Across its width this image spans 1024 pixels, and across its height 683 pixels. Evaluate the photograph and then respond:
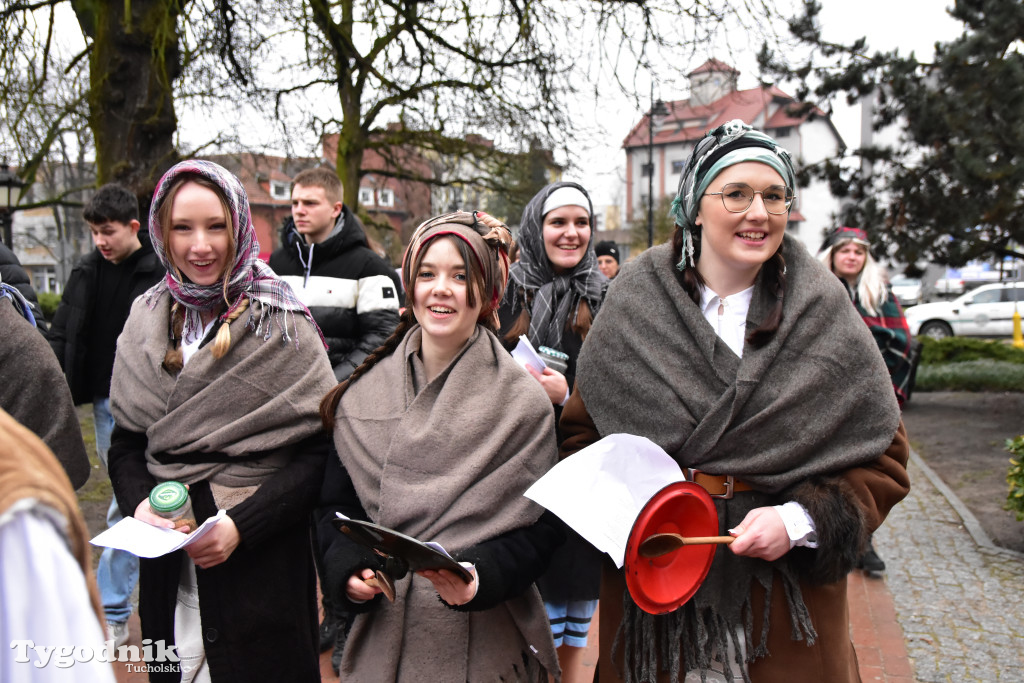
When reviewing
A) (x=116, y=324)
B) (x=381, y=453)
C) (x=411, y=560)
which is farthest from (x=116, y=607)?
(x=411, y=560)

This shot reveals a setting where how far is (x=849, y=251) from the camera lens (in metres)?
4.74

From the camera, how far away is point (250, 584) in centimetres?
229

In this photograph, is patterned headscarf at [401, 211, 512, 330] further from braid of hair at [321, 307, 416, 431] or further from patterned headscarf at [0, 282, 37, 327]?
patterned headscarf at [0, 282, 37, 327]

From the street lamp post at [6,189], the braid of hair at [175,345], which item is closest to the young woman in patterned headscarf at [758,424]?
the braid of hair at [175,345]

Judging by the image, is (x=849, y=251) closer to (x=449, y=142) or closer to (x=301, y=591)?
(x=301, y=591)

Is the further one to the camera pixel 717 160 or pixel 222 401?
pixel 222 401

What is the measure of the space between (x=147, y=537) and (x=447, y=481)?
2.65 feet

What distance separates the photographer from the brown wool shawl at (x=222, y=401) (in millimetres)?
2264

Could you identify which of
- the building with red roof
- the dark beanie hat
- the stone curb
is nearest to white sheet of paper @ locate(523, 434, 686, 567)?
the stone curb

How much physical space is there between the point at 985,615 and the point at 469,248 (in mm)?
3931

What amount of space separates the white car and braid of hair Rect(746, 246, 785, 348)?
74.8ft

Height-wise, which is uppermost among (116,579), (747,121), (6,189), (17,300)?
(747,121)

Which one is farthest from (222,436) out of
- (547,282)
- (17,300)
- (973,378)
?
(973,378)

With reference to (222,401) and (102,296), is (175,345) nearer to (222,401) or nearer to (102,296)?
(222,401)
